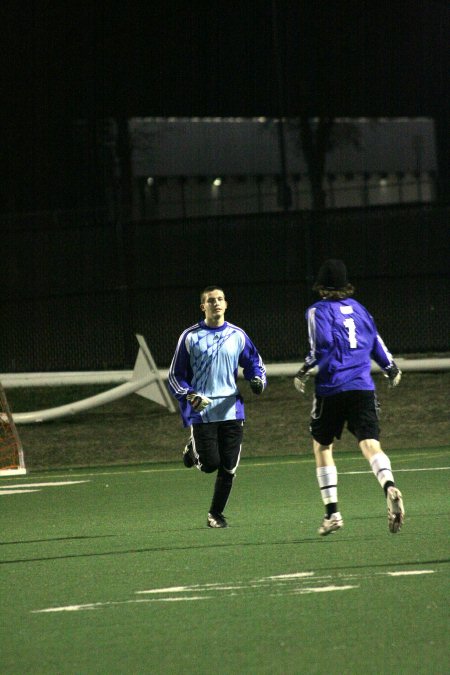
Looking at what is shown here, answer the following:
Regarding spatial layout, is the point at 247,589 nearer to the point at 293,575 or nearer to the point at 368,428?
the point at 293,575

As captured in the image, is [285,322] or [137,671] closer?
[137,671]

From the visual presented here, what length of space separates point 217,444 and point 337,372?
4.91 feet

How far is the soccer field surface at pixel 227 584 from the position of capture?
6367 mm

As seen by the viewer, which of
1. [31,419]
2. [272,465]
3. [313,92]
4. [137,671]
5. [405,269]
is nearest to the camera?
[137,671]

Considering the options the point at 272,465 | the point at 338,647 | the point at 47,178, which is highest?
the point at 47,178

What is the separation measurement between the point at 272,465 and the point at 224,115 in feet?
139

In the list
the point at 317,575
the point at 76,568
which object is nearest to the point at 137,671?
the point at 317,575

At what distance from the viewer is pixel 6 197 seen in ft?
161

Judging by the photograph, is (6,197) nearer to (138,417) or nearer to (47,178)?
(47,178)

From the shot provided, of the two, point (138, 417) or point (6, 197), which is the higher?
point (6, 197)

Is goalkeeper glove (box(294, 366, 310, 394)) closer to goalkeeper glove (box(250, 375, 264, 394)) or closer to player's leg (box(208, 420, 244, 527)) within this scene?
goalkeeper glove (box(250, 375, 264, 394))

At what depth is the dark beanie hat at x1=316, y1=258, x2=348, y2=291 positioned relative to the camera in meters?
10.4

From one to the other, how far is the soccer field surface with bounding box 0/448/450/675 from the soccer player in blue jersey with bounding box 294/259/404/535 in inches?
24.3

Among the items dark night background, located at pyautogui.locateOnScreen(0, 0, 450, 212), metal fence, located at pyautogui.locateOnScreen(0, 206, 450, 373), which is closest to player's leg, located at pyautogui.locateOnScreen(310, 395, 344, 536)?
metal fence, located at pyautogui.locateOnScreen(0, 206, 450, 373)
